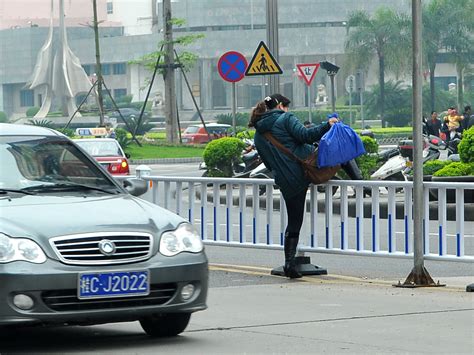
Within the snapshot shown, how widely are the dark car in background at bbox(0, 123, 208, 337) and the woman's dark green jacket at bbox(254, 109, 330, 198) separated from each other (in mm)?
3605

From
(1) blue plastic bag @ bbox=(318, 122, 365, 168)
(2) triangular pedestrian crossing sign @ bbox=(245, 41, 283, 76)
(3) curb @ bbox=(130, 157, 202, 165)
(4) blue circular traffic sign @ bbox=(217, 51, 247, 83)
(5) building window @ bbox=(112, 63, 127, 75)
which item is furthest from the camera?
(5) building window @ bbox=(112, 63, 127, 75)

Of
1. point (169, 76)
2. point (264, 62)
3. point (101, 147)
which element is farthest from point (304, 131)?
point (169, 76)

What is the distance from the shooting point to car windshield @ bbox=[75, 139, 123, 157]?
102 ft

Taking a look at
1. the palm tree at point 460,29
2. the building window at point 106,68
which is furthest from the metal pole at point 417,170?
the building window at point 106,68

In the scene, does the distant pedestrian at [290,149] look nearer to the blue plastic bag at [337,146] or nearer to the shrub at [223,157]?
the blue plastic bag at [337,146]

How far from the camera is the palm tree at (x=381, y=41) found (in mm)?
91000

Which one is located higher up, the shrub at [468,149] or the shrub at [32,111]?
the shrub at [468,149]

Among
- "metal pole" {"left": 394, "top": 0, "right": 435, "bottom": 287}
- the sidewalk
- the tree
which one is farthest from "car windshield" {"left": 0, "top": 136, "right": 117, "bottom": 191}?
the tree

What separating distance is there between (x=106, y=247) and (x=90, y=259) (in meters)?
0.12

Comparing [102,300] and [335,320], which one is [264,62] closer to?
[335,320]

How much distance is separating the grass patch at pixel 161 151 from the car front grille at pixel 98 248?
4444 cm

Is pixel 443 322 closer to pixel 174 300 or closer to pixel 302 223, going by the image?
pixel 174 300

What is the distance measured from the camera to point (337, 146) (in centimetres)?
1255

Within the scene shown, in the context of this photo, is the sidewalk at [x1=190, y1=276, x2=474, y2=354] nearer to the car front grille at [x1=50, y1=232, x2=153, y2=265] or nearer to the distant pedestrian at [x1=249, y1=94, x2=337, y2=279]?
the distant pedestrian at [x1=249, y1=94, x2=337, y2=279]
